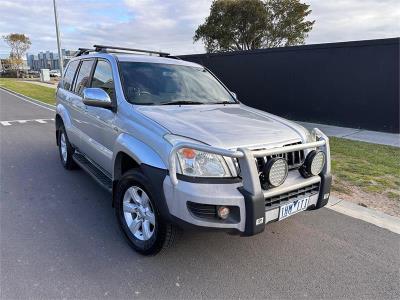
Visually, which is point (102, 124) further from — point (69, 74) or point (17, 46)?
point (17, 46)

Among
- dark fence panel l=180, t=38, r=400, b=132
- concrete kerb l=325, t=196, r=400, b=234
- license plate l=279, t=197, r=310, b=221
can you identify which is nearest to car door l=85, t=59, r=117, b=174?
license plate l=279, t=197, r=310, b=221

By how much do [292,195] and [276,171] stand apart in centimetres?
38

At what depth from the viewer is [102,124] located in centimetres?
415

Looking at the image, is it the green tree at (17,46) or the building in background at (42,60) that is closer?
the green tree at (17,46)

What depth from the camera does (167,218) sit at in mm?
2887

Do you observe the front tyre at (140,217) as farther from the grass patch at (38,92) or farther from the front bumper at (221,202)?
the grass patch at (38,92)

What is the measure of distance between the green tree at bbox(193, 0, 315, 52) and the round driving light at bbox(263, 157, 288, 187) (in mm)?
29160

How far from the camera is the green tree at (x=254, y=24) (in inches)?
1170

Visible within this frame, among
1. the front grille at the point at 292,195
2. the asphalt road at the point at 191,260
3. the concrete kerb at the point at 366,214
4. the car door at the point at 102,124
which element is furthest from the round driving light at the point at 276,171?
the concrete kerb at the point at 366,214

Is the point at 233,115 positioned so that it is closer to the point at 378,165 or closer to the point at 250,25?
the point at 378,165

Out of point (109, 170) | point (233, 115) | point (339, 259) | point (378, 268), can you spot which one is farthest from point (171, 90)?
point (378, 268)

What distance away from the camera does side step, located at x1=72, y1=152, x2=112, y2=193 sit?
406 centimetres

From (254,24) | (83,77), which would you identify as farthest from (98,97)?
(254,24)

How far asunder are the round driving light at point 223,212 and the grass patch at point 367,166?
9.43 ft
